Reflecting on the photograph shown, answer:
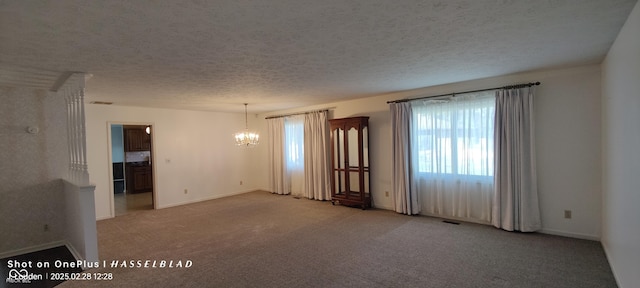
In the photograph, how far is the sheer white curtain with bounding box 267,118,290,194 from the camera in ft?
23.7

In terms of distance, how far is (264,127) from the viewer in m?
7.88

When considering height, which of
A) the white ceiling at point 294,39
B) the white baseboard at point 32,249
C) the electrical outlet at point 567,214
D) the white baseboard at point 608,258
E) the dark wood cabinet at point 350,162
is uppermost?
the white ceiling at point 294,39

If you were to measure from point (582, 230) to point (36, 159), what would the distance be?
24.1 feet

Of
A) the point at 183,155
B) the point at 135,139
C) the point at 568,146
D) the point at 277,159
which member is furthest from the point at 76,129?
the point at 568,146

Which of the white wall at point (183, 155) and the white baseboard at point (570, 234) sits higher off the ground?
the white wall at point (183, 155)

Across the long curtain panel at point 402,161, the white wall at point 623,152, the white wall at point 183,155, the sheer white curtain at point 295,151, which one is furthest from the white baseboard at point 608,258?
the white wall at point 183,155

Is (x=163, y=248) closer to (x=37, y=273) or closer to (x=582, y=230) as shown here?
(x=37, y=273)

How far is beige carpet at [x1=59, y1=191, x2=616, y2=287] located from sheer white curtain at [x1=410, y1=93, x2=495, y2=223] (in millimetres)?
346

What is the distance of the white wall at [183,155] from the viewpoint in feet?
17.9

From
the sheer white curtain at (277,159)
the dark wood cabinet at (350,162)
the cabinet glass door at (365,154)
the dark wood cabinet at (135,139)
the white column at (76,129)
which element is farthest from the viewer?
the dark wood cabinet at (135,139)

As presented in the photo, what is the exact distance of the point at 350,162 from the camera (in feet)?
19.5

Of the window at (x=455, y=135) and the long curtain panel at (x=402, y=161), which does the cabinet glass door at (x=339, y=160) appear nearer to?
the long curtain panel at (x=402, y=161)

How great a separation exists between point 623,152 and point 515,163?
1.60 meters

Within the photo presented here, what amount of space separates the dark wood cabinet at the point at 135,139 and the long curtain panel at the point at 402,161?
7.32 m
